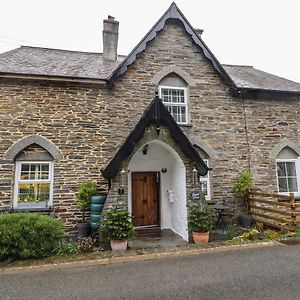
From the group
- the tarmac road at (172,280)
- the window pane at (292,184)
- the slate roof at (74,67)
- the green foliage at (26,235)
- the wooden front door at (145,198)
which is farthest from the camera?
the window pane at (292,184)

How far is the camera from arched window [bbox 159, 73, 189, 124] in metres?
11.5

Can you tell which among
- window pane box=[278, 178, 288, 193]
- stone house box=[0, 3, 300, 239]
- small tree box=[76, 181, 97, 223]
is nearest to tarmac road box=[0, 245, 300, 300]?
stone house box=[0, 3, 300, 239]

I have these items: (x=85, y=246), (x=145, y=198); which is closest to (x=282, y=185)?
(x=145, y=198)

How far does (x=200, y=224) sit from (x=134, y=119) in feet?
17.6

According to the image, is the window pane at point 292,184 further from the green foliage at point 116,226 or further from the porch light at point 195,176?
the green foliage at point 116,226

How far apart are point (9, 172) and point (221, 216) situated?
29.8 ft

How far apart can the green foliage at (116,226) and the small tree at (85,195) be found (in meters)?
1.85

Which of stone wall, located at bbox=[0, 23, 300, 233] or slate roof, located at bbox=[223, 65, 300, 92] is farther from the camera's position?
slate roof, located at bbox=[223, 65, 300, 92]

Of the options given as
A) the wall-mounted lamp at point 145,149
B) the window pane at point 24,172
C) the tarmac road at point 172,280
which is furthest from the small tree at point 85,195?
the tarmac road at point 172,280

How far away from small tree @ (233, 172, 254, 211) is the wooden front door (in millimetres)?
3729

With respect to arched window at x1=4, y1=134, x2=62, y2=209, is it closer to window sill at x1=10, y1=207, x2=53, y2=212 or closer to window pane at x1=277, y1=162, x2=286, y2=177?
window sill at x1=10, y1=207, x2=53, y2=212

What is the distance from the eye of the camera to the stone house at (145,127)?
934cm

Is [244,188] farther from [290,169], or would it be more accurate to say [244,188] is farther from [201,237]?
[201,237]

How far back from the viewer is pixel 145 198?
36.7ft
